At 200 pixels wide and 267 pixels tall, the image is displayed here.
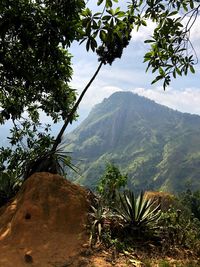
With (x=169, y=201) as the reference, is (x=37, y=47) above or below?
above

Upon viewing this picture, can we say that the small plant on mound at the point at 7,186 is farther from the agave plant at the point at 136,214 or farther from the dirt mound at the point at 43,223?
the agave plant at the point at 136,214

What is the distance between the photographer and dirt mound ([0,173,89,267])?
1084 cm

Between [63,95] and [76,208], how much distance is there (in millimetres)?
6446

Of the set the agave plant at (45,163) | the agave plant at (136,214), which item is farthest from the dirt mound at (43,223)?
the agave plant at (45,163)

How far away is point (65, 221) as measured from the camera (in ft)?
40.8

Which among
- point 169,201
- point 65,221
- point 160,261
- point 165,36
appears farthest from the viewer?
point 169,201

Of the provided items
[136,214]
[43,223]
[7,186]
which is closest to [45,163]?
[7,186]

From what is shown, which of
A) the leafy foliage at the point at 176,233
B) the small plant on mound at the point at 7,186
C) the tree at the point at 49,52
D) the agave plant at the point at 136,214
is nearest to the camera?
the tree at the point at 49,52

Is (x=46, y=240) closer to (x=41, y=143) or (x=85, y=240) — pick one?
(x=85, y=240)

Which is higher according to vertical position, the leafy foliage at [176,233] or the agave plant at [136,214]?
the agave plant at [136,214]

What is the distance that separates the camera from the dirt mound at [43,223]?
35.6 ft

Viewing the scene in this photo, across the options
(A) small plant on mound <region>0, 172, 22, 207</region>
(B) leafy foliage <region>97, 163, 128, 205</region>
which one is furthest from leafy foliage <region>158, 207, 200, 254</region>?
(A) small plant on mound <region>0, 172, 22, 207</region>

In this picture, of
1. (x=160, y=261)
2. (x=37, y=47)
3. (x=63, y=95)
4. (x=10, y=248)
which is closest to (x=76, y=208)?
(x=10, y=248)

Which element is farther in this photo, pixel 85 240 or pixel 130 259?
pixel 85 240
